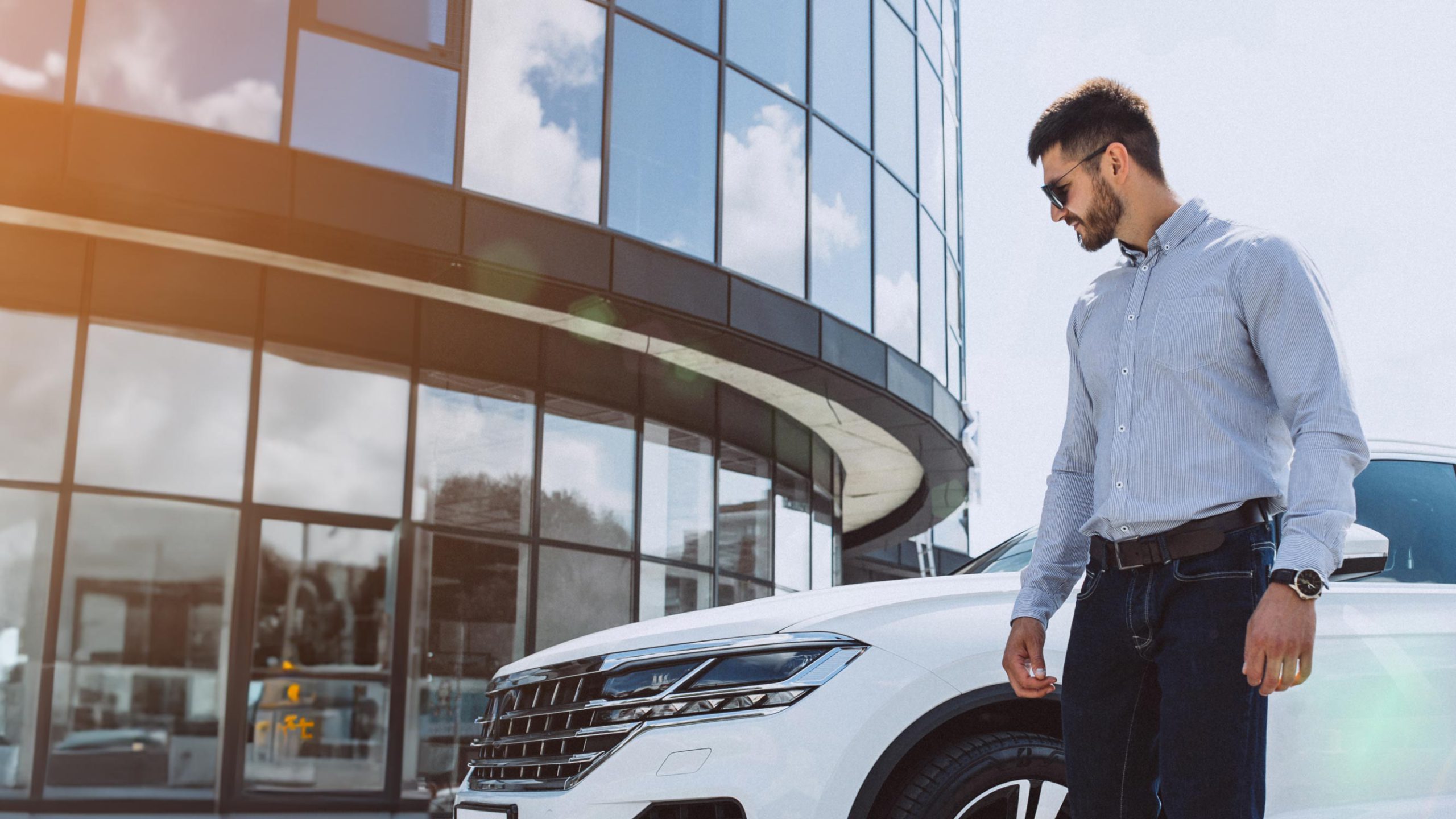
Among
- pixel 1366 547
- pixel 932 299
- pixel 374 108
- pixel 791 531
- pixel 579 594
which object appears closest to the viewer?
pixel 1366 547

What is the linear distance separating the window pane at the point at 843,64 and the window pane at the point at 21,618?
8.70 meters

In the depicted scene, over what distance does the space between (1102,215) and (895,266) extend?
42.4ft

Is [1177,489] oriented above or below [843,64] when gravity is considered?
below

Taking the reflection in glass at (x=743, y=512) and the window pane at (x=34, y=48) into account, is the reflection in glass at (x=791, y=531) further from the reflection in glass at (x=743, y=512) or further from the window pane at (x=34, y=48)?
the window pane at (x=34, y=48)

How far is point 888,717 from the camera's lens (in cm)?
278

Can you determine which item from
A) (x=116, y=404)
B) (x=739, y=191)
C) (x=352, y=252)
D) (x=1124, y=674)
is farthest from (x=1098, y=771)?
(x=739, y=191)

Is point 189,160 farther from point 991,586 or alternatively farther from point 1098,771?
point 1098,771

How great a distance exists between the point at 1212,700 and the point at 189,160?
29.2ft

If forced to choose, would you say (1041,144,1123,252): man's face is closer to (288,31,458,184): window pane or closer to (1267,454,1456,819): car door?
(1267,454,1456,819): car door

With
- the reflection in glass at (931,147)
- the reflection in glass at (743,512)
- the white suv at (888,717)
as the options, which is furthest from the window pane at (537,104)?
the white suv at (888,717)

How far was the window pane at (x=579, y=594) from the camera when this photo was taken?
1139 cm

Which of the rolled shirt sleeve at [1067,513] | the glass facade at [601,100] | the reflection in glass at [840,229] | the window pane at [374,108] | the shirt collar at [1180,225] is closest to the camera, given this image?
the shirt collar at [1180,225]

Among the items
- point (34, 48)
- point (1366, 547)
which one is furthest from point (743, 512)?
point (1366, 547)

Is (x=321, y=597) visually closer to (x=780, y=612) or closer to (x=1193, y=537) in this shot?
(x=780, y=612)
